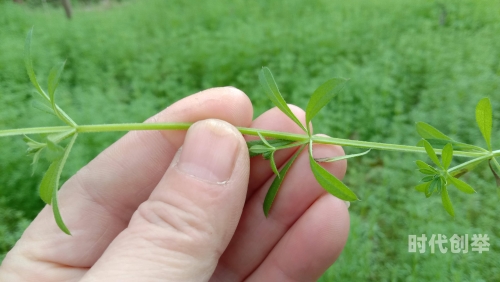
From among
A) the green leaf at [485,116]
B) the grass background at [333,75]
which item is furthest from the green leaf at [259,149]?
the grass background at [333,75]

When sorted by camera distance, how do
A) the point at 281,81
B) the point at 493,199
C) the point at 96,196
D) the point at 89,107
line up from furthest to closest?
the point at 281,81 < the point at 89,107 < the point at 493,199 < the point at 96,196

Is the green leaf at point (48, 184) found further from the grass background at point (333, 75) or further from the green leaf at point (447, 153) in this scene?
the grass background at point (333, 75)

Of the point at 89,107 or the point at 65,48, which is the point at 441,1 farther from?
the point at 65,48

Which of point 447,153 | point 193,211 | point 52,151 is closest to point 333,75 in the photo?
point 447,153

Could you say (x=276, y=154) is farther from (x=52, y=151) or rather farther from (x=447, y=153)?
(x=52, y=151)

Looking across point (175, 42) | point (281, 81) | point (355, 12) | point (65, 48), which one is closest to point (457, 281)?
point (281, 81)
